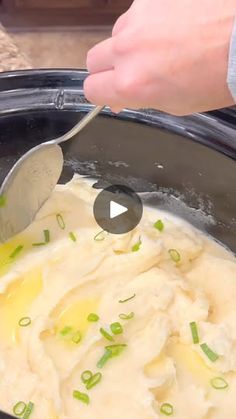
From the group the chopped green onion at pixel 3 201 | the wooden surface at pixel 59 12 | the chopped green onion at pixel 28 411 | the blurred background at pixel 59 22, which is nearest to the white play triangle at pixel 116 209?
the chopped green onion at pixel 3 201

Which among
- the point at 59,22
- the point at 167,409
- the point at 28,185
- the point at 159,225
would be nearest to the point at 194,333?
the point at 167,409

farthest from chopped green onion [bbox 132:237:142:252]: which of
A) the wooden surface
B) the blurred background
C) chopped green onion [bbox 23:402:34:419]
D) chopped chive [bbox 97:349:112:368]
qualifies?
the wooden surface

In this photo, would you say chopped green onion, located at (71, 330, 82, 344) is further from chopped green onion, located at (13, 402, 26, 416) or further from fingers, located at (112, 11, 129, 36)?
fingers, located at (112, 11, 129, 36)

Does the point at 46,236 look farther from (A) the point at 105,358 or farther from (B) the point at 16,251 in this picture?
(A) the point at 105,358

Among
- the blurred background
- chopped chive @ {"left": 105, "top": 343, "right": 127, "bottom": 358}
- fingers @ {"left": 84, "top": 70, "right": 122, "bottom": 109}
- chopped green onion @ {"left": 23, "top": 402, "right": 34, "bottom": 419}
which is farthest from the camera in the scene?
the blurred background
